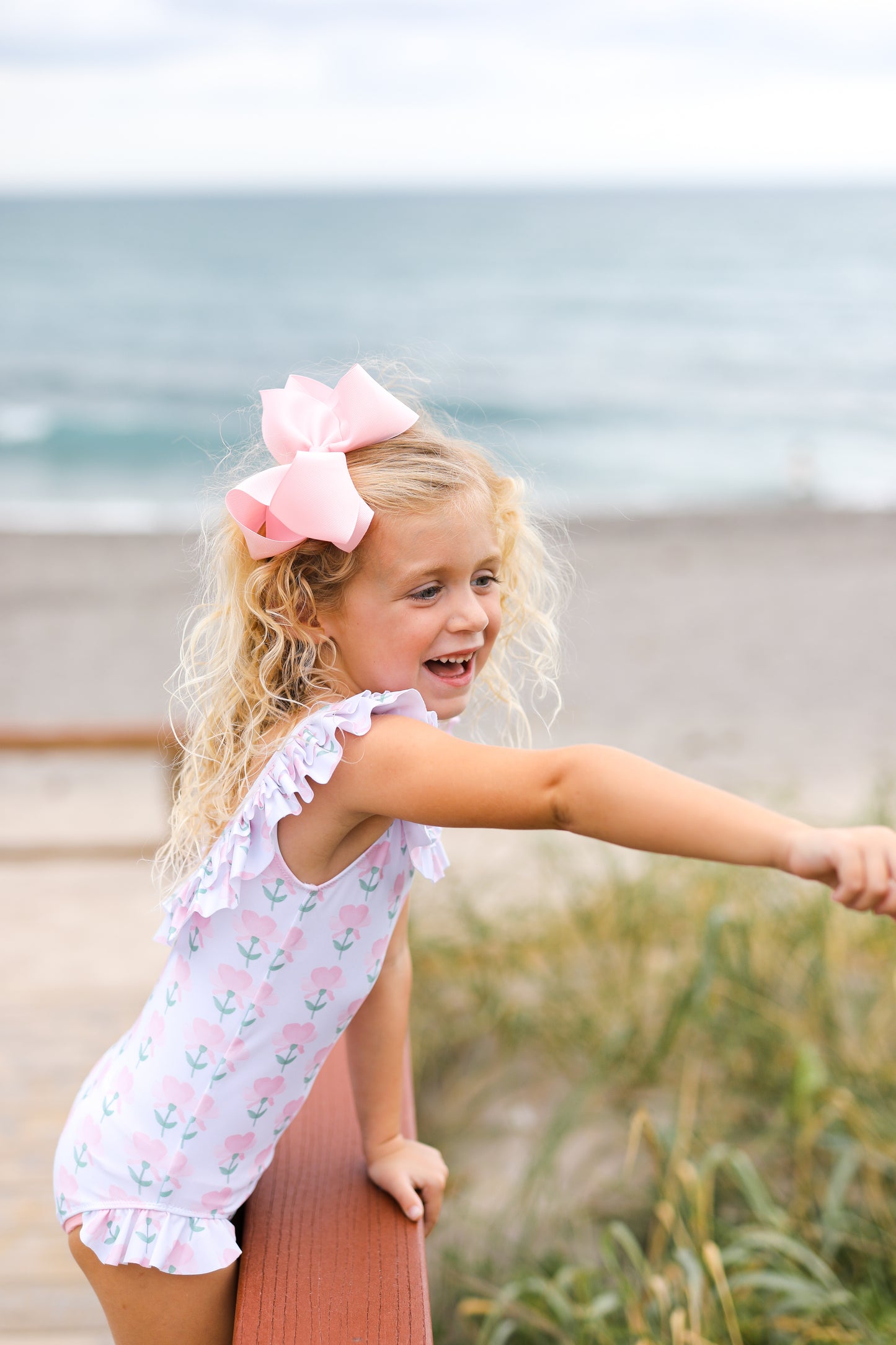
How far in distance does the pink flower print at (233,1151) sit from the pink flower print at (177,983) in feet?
0.46

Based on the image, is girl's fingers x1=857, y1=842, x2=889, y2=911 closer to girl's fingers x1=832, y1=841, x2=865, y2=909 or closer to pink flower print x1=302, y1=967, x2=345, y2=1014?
girl's fingers x1=832, y1=841, x2=865, y2=909

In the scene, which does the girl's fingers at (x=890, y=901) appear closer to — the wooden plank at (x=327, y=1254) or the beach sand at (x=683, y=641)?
the wooden plank at (x=327, y=1254)

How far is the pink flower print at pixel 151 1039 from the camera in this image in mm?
1207

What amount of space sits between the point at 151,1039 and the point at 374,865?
29 cm

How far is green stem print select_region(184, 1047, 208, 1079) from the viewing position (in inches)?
46.2

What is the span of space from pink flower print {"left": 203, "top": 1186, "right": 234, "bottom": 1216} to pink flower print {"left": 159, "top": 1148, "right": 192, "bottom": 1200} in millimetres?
32

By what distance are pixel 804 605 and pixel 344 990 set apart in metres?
7.86

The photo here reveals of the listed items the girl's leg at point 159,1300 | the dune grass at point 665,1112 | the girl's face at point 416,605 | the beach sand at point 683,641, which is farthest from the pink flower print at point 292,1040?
the beach sand at point 683,641

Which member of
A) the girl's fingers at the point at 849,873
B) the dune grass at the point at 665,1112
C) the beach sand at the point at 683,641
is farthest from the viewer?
the beach sand at the point at 683,641

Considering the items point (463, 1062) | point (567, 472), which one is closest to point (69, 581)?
point (463, 1062)

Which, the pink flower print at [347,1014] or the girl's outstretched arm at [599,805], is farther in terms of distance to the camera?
the pink flower print at [347,1014]

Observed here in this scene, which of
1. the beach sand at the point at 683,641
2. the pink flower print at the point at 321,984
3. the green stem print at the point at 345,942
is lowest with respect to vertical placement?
the pink flower print at the point at 321,984

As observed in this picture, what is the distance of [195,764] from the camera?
125cm

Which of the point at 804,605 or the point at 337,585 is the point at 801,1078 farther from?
the point at 804,605
